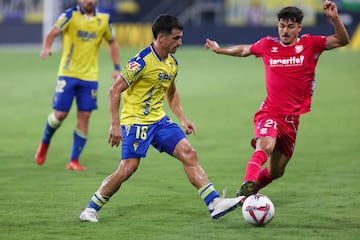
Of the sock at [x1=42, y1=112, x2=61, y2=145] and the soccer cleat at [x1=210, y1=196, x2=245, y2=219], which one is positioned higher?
the soccer cleat at [x1=210, y1=196, x2=245, y2=219]

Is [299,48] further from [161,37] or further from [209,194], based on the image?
[209,194]

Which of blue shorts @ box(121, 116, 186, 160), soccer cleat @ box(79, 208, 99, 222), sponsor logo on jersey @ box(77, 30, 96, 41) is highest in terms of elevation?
sponsor logo on jersey @ box(77, 30, 96, 41)

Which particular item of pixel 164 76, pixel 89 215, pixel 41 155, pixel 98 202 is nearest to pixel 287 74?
pixel 164 76

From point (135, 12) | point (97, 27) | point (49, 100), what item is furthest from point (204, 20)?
point (97, 27)

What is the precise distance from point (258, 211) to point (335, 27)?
87.7 inches

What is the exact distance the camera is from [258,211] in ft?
27.9

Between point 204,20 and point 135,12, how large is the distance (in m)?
3.44

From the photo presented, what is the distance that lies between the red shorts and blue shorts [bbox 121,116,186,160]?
100cm

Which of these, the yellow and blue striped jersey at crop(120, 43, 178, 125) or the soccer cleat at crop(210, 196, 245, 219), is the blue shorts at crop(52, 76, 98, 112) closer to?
the yellow and blue striped jersey at crop(120, 43, 178, 125)

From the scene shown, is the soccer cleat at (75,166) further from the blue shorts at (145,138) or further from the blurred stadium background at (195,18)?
the blurred stadium background at (195,18)

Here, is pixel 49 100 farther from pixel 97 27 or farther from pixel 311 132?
pixel 97 27

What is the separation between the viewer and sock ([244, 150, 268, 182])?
29.6 ft

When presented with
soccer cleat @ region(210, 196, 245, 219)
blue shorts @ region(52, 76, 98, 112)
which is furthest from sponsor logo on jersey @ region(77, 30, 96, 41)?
soccer cleat @ region(210, 196, 245, 219)

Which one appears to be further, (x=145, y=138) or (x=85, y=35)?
(x=85, y=35)
